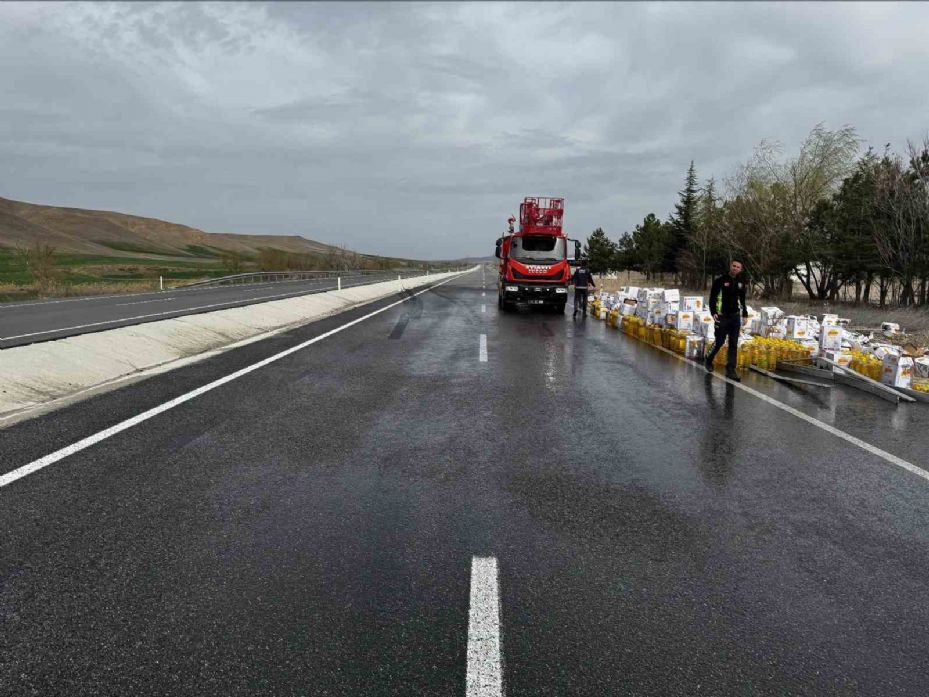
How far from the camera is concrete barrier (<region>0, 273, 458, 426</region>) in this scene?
755 cm

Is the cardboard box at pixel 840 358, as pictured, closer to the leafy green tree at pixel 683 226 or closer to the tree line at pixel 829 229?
the tree line at pixel 829 229

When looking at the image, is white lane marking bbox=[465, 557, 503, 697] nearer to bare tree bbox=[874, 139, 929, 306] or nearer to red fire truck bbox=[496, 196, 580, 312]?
red fire truck bbox=[496, 196, 580, 312]

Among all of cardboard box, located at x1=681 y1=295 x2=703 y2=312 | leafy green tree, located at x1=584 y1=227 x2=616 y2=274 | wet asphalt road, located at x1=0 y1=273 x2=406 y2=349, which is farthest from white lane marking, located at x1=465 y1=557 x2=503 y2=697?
leafy green tree, located at x1=584 y1=227 x2=616 y2=274

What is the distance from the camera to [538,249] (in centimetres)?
2341

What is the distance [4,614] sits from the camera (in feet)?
9.87

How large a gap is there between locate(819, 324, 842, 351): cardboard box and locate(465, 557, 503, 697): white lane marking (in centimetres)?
887

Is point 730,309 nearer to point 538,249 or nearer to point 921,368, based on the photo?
point 921,368

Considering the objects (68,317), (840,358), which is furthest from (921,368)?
(68,317)

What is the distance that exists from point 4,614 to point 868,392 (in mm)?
10009

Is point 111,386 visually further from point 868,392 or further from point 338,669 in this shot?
point 868,392

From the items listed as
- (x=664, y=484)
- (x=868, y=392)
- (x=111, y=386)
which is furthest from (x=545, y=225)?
(x=664, y=484)

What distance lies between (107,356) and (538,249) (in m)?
16.5

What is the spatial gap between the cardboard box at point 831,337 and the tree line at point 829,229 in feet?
47.1

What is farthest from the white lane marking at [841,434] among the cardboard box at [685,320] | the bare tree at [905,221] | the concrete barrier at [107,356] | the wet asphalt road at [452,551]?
the bare tree at [905,221]
